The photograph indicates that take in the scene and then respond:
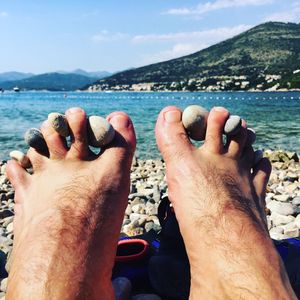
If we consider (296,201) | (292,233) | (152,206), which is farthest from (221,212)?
(296,201)

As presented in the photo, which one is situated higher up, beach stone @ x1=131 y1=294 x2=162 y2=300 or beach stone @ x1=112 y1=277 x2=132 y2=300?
beach stone @ x1=112 y1=277 x2=132 y2=300

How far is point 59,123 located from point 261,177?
36.4 inches

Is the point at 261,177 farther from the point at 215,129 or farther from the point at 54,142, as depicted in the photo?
the point at 54,142

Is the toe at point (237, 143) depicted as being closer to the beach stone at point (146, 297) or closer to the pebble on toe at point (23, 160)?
the beach stone at point (146, 297)

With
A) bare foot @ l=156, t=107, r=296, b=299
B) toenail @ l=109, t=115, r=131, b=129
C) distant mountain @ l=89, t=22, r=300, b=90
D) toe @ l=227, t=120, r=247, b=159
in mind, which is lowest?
distant mountain @ l=89, t=22, r=300, b=90

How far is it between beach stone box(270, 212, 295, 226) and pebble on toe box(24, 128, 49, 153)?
6.02 feet

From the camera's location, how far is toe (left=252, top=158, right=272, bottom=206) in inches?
74.8

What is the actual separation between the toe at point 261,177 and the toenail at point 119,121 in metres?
0.62

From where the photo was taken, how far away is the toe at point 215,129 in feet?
6.05

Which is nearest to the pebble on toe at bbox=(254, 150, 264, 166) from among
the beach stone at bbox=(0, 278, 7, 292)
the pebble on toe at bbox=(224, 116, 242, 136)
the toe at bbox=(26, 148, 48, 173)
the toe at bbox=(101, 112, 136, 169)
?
the pebble on toe at bbox=(224, 116, 242, 136)

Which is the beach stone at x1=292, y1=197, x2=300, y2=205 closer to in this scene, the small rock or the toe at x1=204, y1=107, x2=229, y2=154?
the small rock

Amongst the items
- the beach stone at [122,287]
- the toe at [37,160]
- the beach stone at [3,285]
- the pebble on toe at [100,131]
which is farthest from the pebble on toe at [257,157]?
the beach stone at [3,285]

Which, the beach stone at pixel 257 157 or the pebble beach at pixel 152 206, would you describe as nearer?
the beach stone at pixel 257 157

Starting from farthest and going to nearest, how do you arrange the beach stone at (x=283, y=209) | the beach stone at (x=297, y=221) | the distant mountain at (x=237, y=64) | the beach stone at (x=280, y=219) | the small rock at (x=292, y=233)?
1. the distant mountain at (x=237, y=64)
2. the beach stone at (x=283, y=209)
3. the beach stone at (x=280, y=219)
4. the beach stone at (x=297, y=221)
5. the small rock at (x=292, y=233)
